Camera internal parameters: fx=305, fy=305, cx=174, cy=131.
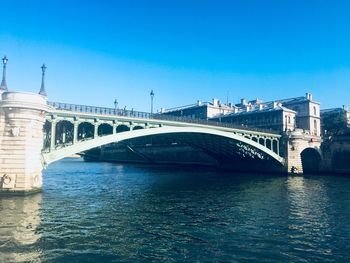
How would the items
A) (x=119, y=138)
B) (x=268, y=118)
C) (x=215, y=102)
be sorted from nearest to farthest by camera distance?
1. (x=119, y=138)
2. (x=268, y=118)
3. (x=215, y=102)

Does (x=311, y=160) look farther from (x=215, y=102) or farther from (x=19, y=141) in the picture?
(x=19, y=141)

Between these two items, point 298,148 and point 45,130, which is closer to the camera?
point 45,130

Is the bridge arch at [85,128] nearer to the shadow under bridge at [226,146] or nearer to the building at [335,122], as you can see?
the shadow under bridge at [226,146]

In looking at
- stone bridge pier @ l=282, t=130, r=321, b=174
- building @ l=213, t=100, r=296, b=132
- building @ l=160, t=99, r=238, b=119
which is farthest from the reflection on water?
building @ l=160, t=99, r=238, b=119

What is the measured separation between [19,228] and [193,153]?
244 ft

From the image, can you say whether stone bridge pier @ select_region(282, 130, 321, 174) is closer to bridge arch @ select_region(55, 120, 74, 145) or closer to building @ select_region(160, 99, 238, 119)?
building @ select_region(160, 99, 238, 119)

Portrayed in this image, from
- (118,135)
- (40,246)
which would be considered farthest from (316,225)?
(118,135)

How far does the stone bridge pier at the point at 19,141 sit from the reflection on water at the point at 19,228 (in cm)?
191

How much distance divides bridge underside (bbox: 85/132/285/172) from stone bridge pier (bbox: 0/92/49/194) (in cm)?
2253

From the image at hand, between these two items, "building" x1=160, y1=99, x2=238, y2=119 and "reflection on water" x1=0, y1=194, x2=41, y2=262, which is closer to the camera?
"reflection on water" x1=0, y1=194, x2=41, y2=262

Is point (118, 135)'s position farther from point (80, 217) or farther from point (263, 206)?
point (263, 206)

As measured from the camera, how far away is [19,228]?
17594 millimetres

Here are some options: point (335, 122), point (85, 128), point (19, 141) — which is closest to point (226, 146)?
point (85, 128)

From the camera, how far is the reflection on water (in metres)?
13.7
